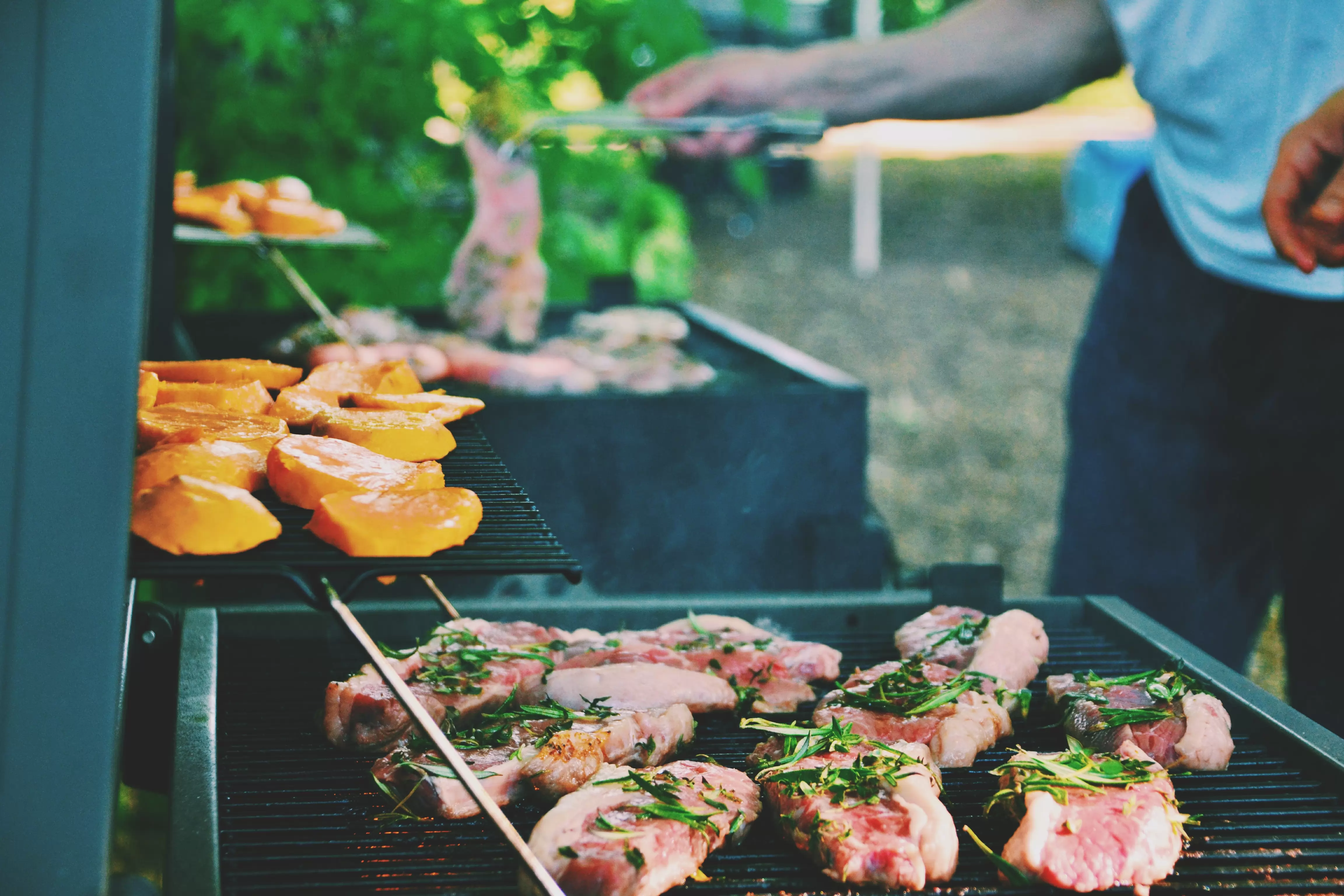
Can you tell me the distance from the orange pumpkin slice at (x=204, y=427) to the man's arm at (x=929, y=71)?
2.12 m

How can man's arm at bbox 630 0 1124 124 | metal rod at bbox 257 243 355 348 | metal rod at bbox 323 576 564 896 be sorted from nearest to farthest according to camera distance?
metal rod at bbox 323 576 564 896
metal rod at bbox 257 243 355 348
man's arm at bbox 630 0 1124 124

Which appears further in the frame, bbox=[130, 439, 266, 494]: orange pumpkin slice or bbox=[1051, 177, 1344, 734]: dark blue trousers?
bbox=[1051, 177, 1344, 734]: dark blue trousers

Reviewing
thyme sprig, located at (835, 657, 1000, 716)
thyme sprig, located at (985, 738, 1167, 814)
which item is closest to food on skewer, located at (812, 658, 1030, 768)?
thyme sprig, located at (835, 657, 1000, 716)

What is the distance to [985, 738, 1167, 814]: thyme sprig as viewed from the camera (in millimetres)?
1553

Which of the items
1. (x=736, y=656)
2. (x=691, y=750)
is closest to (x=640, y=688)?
(x=691, y=750)

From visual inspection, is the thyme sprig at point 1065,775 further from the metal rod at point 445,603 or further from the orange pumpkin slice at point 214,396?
the orange pumpkin slice at point 214,396

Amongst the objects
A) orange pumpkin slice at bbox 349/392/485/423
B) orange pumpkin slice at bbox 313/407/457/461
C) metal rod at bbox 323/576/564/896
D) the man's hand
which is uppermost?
the man's hand

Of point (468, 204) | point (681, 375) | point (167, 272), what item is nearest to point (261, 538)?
point (167, 272)

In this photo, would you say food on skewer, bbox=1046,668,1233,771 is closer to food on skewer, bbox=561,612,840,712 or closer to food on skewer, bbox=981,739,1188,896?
food on skewer, bbox=981,739,1188,896

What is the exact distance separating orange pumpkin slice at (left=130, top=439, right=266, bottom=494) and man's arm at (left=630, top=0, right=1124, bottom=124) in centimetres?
226

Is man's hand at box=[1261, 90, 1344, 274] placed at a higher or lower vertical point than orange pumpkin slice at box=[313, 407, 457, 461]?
higher

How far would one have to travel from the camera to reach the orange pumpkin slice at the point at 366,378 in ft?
5.83

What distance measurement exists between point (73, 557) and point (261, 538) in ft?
0.58

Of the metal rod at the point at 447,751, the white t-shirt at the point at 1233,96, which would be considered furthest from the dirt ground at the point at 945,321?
the metal rod at the point at 447,751
